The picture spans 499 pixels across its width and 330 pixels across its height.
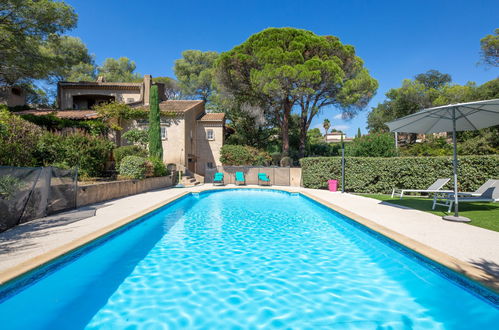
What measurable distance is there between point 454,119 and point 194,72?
118 feet

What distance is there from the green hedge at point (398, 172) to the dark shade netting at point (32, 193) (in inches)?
490

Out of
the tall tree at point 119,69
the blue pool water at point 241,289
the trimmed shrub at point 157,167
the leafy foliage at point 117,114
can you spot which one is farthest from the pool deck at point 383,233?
the tall tree at point 119,69

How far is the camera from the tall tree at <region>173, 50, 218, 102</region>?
36.1 meters

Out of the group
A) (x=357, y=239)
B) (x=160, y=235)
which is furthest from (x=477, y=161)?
(x=160, y=235)

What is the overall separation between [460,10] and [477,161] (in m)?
10.5

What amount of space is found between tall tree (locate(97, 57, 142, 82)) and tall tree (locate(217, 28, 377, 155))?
71.3 ft

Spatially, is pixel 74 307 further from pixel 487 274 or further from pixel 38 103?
pixel 38 103

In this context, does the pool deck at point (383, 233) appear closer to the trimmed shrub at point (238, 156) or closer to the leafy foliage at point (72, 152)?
the leafy foliage at point (72, 152)

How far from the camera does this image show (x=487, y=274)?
117 inches

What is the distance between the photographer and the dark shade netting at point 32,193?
16.9 feet

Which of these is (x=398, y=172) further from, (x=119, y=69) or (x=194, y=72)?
(x=119, y=69)

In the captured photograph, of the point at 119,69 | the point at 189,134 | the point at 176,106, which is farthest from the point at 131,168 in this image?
the point at 119,69

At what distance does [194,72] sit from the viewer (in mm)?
37125

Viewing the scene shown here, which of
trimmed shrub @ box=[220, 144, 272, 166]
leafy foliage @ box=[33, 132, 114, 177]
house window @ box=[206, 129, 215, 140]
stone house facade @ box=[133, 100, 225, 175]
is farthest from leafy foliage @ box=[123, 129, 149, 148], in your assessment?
leafy foliage @ box=[33, 132, 114, 177]
